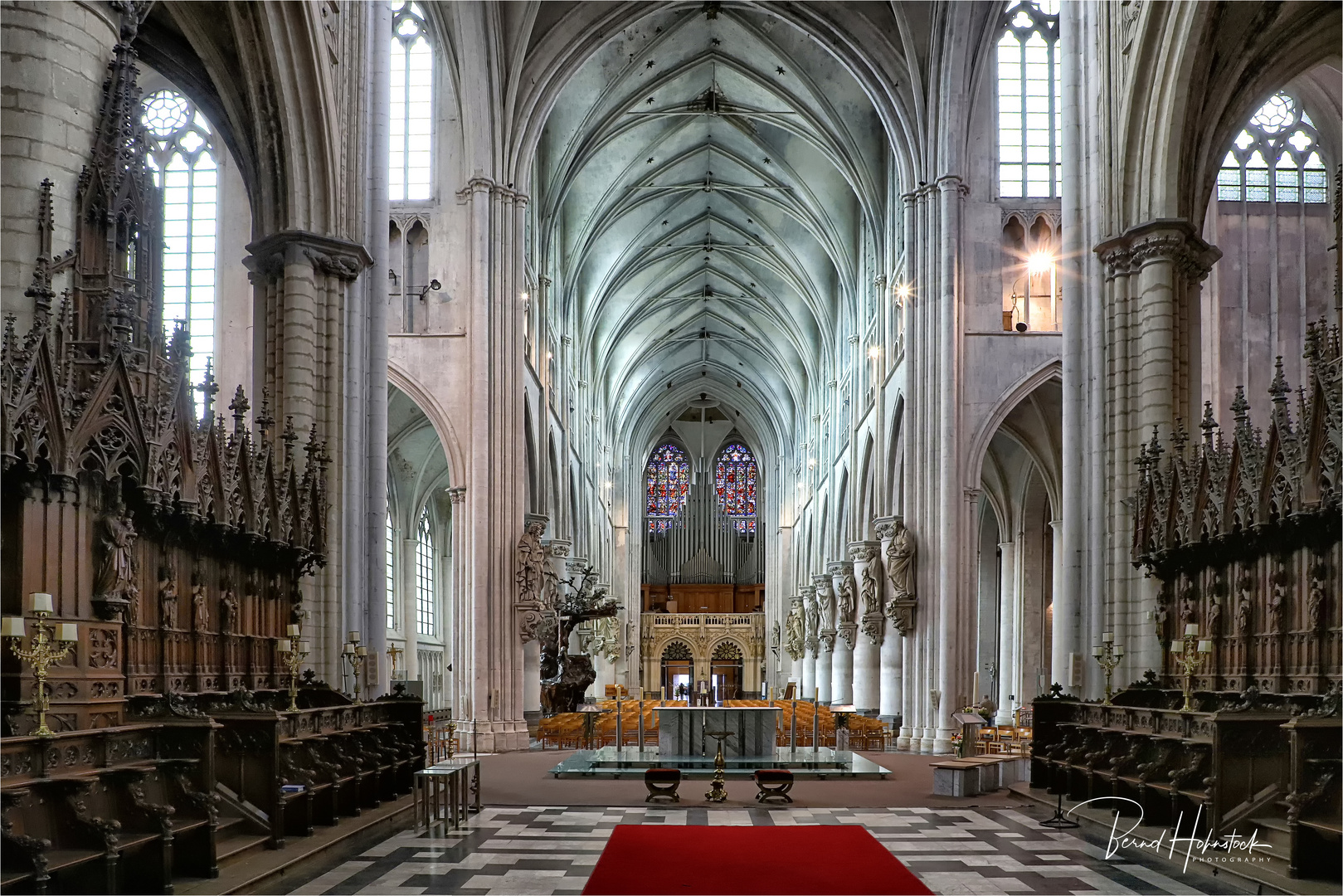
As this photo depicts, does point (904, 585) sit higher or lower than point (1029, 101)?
lower

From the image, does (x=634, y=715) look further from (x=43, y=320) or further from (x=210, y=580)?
(x=43, y=320)

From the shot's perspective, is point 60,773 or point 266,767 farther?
point 266,767

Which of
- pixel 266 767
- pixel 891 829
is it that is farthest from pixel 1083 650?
pixel 266 767

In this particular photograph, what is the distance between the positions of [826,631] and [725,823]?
108 ft

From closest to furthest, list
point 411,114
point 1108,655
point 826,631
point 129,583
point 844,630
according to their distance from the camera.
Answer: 1. point 129,583
2. point 1108,655
3. point 411,114
4. point 844,630
5. point 826,631

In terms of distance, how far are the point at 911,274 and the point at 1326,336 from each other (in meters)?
17.2

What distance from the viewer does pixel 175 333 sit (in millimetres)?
11062

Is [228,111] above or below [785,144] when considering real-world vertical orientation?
below

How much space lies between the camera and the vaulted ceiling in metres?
33.0

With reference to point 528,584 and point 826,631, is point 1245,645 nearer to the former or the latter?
point 528,584

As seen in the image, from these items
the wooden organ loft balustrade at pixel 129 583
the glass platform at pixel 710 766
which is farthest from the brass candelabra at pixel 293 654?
the glass platform at pixel 710 766

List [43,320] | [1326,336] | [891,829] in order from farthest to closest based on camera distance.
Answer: [891,829] → [1326,336] → [43,320]

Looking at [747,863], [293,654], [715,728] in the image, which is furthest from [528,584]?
[747,863]

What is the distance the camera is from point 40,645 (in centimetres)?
834
